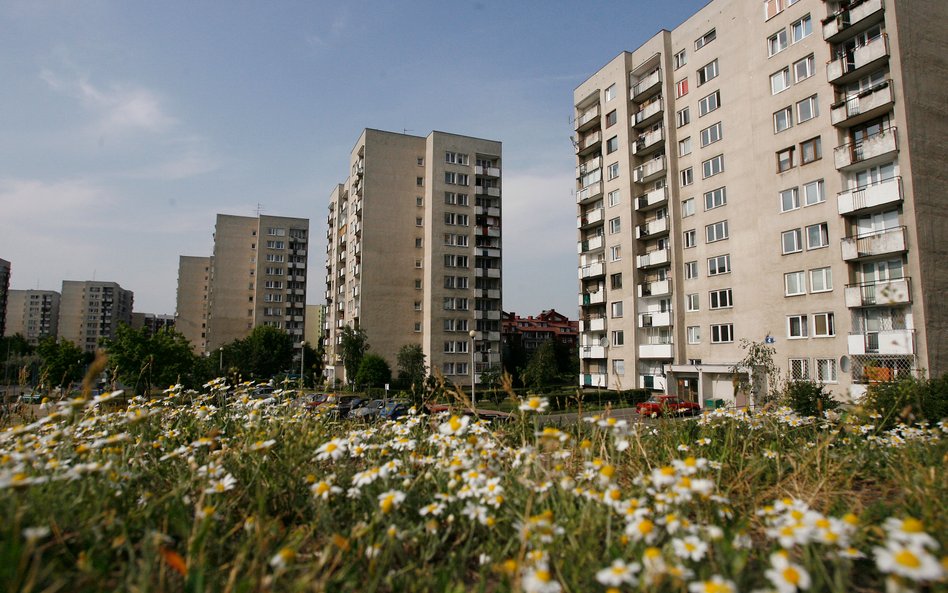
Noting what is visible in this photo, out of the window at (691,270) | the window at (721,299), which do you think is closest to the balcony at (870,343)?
the window at (721,299)

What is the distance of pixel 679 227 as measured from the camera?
40156mm

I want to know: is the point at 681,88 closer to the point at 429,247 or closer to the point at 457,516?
the point at 429,247

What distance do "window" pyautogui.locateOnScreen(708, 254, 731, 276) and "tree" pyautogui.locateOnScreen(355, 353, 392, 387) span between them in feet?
105

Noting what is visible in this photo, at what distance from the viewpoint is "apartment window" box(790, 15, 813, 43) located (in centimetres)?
3067

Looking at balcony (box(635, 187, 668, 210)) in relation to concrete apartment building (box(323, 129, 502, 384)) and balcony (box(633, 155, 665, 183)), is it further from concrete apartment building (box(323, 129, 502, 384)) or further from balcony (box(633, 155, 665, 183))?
concrete apartment building (box(323, 129, 502, 384))

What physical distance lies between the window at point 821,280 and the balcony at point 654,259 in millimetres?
11390

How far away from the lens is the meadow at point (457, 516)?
7.53 ft

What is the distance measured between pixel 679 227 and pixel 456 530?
4055cm

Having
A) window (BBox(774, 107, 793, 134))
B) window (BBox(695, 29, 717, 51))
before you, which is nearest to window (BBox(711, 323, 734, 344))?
window (BBox(774, 107, 793, 134))

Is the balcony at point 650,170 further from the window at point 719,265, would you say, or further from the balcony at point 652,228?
the window at point 719,265

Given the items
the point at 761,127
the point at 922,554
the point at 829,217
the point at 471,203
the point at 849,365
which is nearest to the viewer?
the point at 922,554

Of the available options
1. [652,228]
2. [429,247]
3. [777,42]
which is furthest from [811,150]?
[429,247]

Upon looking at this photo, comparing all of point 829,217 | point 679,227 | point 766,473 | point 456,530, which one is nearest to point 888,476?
point 766,473

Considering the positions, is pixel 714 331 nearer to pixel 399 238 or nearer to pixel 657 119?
pixel 657 119
